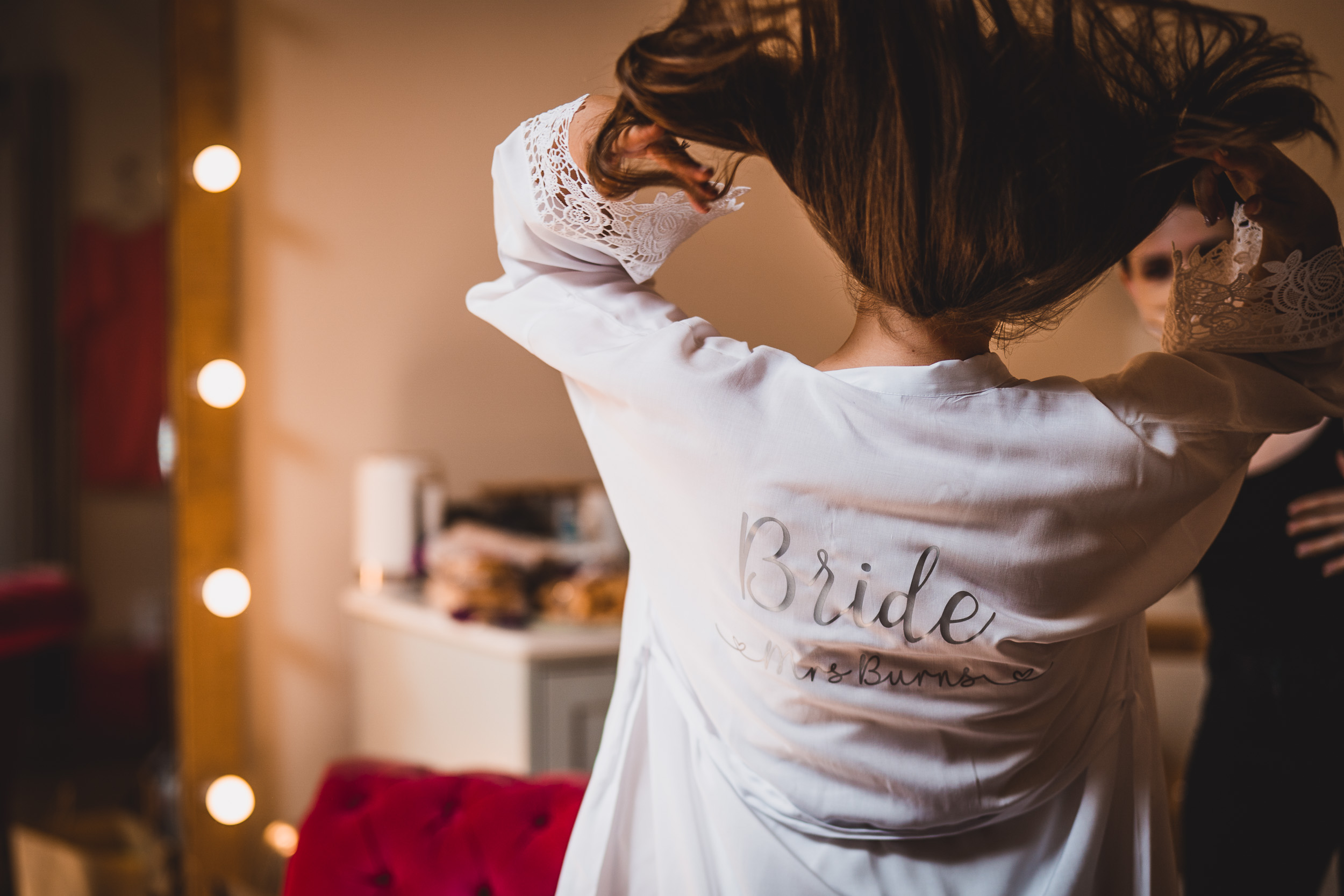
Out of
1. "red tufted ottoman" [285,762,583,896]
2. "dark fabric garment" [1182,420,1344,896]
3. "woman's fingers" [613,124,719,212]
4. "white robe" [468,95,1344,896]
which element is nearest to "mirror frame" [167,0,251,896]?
"red tufted ottoman" [285,762,583,896]

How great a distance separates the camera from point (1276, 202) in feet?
1.46

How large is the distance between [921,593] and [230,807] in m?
1.73

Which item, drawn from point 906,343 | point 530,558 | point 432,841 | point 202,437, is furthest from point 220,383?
point 906,343

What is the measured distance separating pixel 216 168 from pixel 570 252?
4.85ft

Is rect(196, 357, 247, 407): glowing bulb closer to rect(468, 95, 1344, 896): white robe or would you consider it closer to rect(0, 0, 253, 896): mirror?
rect(0, 0, 253, 896): mirror

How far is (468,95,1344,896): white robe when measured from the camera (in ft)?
1.33

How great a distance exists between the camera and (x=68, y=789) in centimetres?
152

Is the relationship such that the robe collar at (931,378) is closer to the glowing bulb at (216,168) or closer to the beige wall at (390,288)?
the beige wall at (390,288)

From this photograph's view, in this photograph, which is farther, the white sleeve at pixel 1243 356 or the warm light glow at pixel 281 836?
the warm light glow at pixel 281 836

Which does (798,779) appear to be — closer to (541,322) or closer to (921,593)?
(921,593)

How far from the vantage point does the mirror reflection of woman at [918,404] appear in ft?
1.23

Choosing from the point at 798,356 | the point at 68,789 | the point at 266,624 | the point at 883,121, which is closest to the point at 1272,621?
the point at 798,356

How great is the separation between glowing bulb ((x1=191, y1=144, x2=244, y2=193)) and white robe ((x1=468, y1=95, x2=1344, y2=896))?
142cm

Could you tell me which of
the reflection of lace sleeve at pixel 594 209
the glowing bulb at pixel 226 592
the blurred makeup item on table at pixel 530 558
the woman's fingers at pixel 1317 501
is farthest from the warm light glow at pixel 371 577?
the woman's fingers at pixel 1317 501
